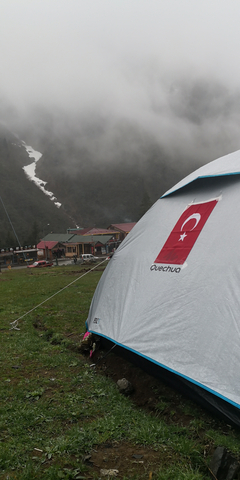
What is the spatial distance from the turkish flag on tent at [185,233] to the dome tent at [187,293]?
3 centimetres

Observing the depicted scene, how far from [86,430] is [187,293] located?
281 cm

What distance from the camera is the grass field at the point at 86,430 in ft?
12.9

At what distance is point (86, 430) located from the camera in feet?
15.4

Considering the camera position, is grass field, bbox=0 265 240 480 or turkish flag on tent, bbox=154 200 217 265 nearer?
grass field, bbox=0 265 240 480

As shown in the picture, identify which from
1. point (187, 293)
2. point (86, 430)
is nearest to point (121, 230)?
point (187, 293)

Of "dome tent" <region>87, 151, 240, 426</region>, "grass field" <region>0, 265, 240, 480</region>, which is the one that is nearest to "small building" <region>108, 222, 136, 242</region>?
"dome tent" <region>87, 151, 240, 426</region>

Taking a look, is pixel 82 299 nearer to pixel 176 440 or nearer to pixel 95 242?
pixel 176 440

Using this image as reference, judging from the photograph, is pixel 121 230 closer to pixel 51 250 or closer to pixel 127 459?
pixel 51 250

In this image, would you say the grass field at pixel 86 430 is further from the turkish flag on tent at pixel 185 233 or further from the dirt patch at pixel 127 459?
the turkish flag on tent at pixel 185 233

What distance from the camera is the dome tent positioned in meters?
4.89

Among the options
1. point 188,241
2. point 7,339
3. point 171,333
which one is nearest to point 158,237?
point 188,241

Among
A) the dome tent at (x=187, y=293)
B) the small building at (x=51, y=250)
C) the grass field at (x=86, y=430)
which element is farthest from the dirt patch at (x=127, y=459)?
the small building at (x=51, y=250)

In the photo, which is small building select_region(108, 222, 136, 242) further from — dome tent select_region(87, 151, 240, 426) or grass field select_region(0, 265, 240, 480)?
grass field select_region(0, 265, 240, 480)

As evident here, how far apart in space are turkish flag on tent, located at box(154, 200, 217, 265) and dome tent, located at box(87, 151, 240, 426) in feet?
0.08
